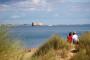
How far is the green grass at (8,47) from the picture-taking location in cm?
892

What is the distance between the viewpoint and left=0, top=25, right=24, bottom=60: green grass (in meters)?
8.92

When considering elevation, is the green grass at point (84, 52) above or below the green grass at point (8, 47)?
below

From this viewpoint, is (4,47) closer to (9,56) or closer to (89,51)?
(9,56)

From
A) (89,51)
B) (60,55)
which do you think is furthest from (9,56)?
(60,55)

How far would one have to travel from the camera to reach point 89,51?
13.2 metres

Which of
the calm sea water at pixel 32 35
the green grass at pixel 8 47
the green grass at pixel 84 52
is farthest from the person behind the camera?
the green grass at pixel 84 52

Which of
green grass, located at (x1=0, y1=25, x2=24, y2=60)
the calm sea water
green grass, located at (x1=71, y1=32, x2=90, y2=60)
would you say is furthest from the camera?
green grass, located at (x1=71, y1=32, x2=90, y2=60)

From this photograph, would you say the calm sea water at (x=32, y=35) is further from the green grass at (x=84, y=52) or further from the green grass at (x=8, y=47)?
the green grass at (x=84, y=52)

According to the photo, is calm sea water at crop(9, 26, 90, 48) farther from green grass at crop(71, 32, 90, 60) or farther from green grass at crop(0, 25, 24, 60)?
green grass at crop(71, 32, 90, 60)

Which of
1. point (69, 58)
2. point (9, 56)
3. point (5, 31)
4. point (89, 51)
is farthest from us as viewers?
point (69, 58)

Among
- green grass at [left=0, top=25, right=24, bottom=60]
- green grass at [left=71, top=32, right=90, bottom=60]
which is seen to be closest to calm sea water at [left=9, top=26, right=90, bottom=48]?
green grass at [left=0, top=25, right=24, bottom=60]

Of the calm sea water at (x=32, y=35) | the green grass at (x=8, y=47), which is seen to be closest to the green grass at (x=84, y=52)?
the calm sea water at (x=32, y=35)

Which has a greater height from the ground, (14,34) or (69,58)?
(14,34)

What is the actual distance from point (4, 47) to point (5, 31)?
2.00 ft
